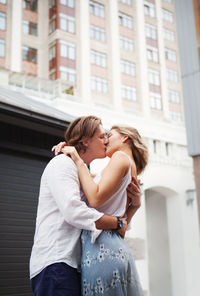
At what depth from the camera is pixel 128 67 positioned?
28.0 metres

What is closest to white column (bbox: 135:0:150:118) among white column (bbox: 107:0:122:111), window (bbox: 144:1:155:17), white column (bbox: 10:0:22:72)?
window (bbox: 144:1:155:17)

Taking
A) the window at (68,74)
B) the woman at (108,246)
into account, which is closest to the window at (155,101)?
the window at (68,74)

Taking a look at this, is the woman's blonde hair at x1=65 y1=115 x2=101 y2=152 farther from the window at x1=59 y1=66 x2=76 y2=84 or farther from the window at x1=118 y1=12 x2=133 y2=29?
the window at x1=118 y1=12 x2=133 y2=29

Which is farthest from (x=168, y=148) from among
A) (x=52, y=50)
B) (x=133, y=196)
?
(x=133, y=196)

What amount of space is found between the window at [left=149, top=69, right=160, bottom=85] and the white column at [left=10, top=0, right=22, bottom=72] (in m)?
9.85

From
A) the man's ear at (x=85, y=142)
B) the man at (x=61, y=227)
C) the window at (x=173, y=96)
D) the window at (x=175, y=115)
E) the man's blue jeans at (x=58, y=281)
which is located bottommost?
the man's blue jeans at (x=58, y=281)

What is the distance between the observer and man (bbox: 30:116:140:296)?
1.96m

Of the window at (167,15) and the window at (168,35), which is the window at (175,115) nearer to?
the window at (168,35)

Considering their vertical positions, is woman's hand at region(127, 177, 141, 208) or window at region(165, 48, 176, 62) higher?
window at region(165, 48, 176, 62)

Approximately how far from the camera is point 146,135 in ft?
70.1

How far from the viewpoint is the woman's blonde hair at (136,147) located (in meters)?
2.56

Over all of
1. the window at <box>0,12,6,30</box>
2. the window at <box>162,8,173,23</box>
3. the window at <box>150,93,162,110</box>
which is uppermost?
the window at <box>162,8,173,23</box>

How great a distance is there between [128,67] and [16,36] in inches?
326

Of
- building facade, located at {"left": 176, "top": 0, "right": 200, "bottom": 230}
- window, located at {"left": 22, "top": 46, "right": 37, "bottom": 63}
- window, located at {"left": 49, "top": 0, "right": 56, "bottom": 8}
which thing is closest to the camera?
building facade, located at {"left": 176, "top": 0, "right": 200, "bottom": 230}
